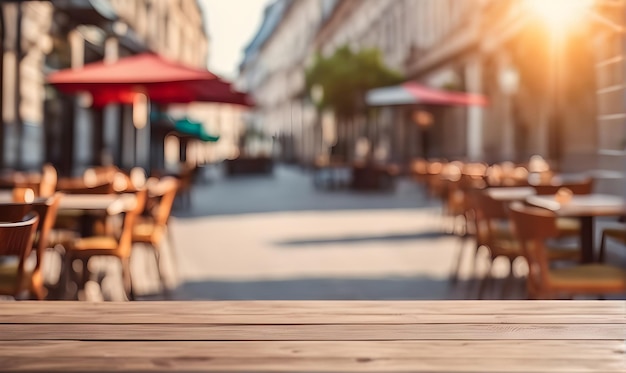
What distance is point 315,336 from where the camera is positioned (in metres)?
2.20

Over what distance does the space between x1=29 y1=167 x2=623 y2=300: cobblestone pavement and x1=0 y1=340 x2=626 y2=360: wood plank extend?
4371mm

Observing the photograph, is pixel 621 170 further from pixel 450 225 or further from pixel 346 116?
pixel 346 116

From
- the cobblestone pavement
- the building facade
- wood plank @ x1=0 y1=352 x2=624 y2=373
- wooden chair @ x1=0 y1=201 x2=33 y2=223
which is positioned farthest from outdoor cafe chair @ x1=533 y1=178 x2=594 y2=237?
wood plank @ x1=0 y1=352 x2=624 y2=373

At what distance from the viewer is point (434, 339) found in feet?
7.09

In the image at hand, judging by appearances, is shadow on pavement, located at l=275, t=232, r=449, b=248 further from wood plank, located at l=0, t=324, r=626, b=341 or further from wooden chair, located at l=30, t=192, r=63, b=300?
wood plank, located at l=0, t=324, r=626, b=341

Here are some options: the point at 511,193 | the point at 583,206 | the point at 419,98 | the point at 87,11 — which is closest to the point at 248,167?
the point at 419,98

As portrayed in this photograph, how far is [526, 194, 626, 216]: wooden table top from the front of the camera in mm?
5151

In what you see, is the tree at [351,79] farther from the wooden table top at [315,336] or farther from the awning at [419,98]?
the wooden table top at [315,336]

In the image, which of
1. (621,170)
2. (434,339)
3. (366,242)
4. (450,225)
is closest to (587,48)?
(450,225)

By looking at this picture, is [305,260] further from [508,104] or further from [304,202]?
[508,104]

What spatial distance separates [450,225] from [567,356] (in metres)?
10.7

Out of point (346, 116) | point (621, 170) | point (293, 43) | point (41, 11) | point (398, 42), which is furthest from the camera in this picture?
point (293, 43)

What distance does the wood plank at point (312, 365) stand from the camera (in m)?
1.89

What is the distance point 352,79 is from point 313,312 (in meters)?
23.0
